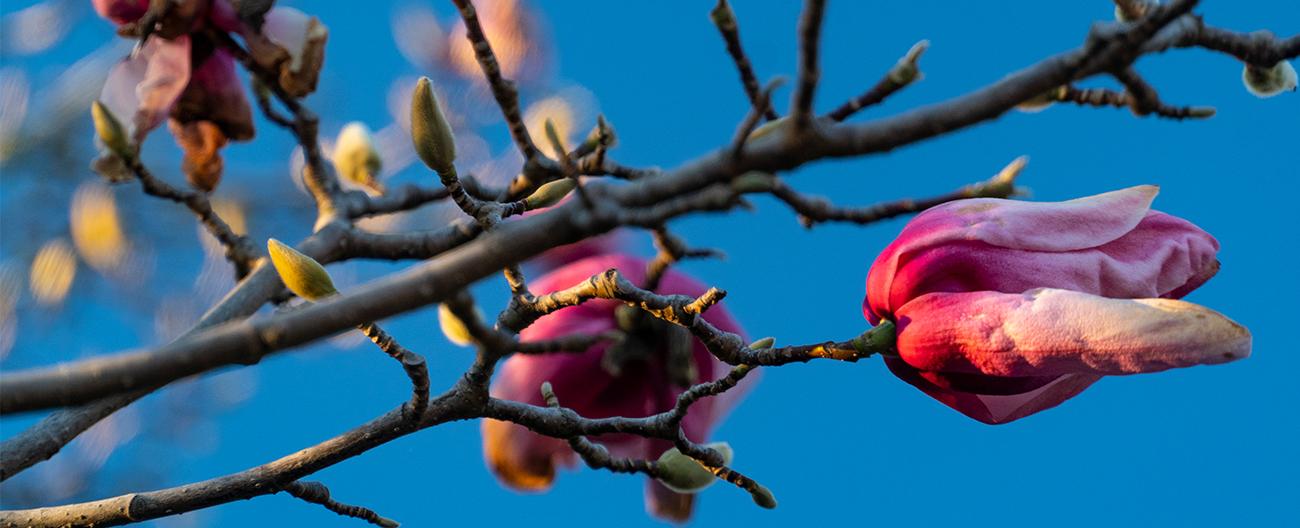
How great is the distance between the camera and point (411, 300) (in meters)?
0.42

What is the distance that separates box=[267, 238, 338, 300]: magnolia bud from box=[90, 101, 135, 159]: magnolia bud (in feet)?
1.22

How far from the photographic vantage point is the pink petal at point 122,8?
3.53 ft

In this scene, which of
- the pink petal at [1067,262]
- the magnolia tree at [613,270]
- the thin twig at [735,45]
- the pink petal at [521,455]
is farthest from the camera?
the pink petal at [521,455]

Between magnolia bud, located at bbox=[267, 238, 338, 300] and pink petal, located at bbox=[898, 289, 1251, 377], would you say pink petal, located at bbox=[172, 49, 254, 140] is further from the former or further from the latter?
pink petal, located at bbox=[898, 289, 1251, 377]

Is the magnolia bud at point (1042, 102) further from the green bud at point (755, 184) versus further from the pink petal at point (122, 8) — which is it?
the pink petal at point (122, 8)

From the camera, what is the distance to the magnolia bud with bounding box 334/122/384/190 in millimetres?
1323

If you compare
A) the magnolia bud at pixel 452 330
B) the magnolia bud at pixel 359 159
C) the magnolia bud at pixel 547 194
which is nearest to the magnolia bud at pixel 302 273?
the magnolia bud at pixel 547 194

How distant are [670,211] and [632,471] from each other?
19.6 inches

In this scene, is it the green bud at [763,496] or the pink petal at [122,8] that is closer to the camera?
the green bud at [763,496]

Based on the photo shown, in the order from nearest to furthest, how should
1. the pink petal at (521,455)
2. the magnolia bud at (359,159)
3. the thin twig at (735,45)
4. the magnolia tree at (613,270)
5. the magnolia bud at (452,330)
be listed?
the magnolia tree at (613,270), the thin twig at (735,45), the magnolia bud at (452,330), the pink petal at (521,455), the magnolia bud at (359,159)

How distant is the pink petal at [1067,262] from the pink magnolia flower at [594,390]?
39 centimetres

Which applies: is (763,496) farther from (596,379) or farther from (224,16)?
(224,16)

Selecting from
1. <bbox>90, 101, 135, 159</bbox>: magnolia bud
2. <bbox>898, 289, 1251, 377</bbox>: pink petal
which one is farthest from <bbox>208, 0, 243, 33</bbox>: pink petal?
<bbox>898, 289, 1251, 377</bbox>: pink petal

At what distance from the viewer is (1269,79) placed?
77 cm
